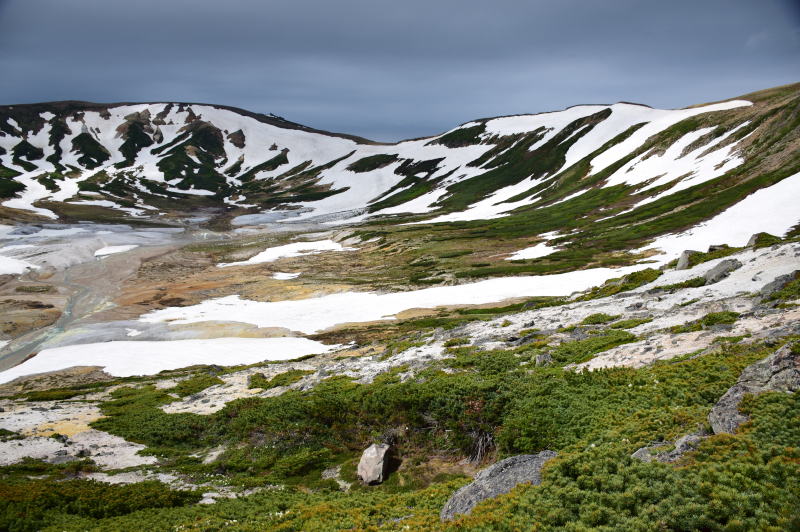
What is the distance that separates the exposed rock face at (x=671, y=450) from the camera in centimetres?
1221

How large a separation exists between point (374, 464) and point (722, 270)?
29995 mm

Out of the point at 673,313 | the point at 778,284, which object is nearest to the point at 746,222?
the point at 778,284

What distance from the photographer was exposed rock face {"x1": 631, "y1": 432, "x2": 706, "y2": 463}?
481 inches

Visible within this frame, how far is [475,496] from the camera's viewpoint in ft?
46.0

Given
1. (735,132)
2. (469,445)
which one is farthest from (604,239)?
(469,445)

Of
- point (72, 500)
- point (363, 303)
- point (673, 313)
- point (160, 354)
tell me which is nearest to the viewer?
point (72, 500)

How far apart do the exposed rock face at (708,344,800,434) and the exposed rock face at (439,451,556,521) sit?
5.20 m

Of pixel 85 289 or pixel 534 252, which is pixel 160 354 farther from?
pixel 534 252

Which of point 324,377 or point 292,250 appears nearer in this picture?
point 324,377

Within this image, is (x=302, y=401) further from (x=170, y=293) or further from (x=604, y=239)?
(x=604, y=239)

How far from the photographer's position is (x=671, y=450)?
1260 centimetres

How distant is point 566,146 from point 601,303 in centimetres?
16474

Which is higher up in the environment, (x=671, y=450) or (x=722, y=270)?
(x=722, y=270)

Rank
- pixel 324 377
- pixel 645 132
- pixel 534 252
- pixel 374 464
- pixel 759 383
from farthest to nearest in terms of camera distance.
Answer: pixel 645 132 → pixel 534 252 → pixel 324 377 → pixel 374 464 → pixel 759 383
